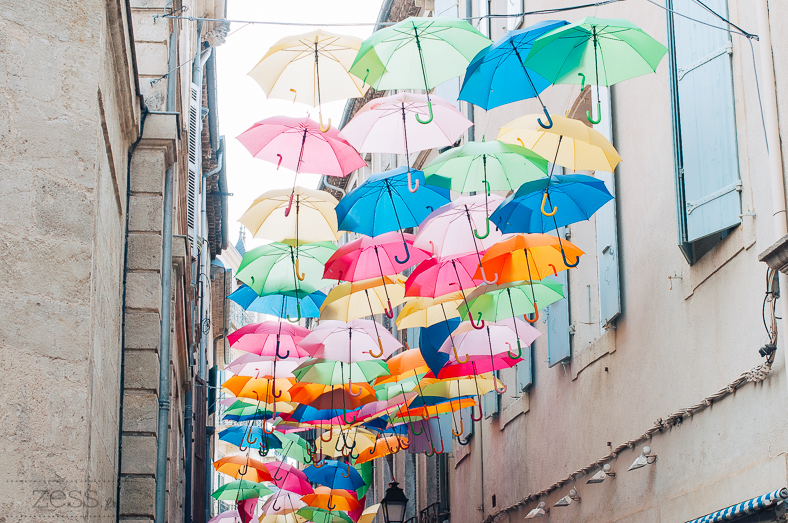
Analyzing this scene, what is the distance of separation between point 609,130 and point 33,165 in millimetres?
6400

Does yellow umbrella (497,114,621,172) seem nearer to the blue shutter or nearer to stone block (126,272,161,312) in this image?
the blue shutter

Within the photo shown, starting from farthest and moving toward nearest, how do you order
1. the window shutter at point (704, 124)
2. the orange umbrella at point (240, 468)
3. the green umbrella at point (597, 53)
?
1. the orange umbrella at point (240, 468)
2. the window shutter at point (704, 124)
3. the green umbrella at point (597, 53)

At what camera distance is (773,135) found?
6082mm

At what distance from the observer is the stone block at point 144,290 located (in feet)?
26.6

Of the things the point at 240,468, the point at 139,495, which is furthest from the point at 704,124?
the point at 240,468

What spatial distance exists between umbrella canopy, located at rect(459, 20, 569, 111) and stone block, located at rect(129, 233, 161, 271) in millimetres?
2959

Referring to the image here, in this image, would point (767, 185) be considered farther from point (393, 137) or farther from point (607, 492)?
point (607, 492)

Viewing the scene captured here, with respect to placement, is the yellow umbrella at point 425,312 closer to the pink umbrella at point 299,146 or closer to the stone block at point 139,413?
the pink umbrella at point 299,146

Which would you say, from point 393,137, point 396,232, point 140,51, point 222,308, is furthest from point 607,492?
point 222,308

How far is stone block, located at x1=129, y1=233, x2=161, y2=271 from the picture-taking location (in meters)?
8.22

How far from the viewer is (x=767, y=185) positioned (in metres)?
6.31

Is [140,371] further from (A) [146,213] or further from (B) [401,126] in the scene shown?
(B) [401,126]

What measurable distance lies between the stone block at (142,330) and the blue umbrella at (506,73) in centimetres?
318

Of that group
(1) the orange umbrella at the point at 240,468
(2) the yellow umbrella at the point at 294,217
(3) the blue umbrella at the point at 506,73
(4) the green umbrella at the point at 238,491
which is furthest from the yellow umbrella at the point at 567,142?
(4) the green umbrella at the point at 238,491
